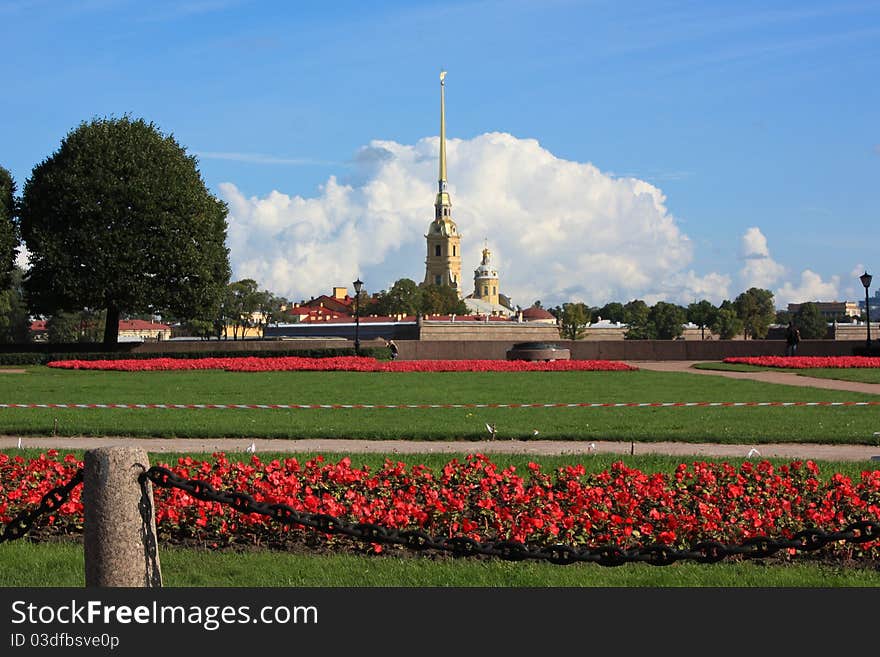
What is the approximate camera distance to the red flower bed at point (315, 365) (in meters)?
31.4

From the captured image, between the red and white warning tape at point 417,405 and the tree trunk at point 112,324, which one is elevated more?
the tree trunk at point 112,324

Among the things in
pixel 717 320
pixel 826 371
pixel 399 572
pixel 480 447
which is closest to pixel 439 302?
pixel 717 320

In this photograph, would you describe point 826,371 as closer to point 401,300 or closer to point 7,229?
point 7,229

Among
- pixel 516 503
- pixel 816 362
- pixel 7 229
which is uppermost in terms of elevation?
pixel 7 229

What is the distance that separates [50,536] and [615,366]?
2669 cm

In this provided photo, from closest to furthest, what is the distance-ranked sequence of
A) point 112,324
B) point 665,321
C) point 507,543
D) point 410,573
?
point 507,543
point 410,573
point 112,324
point 665,321

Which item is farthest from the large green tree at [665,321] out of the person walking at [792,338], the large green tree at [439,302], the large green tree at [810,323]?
the person walking at [792,338]

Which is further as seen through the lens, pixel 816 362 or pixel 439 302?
pixel 439 302

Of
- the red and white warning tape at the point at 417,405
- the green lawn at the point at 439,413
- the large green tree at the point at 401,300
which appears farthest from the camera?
the large green tree at the point at 401,300

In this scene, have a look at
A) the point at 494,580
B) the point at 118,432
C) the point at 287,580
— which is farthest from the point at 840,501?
the point at 118,432

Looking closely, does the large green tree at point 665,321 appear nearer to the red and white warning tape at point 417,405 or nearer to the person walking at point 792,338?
the person walking at point 792,338

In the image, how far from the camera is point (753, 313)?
130375mm

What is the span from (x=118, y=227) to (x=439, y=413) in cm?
2845

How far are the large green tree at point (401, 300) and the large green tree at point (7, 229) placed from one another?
97240mm
